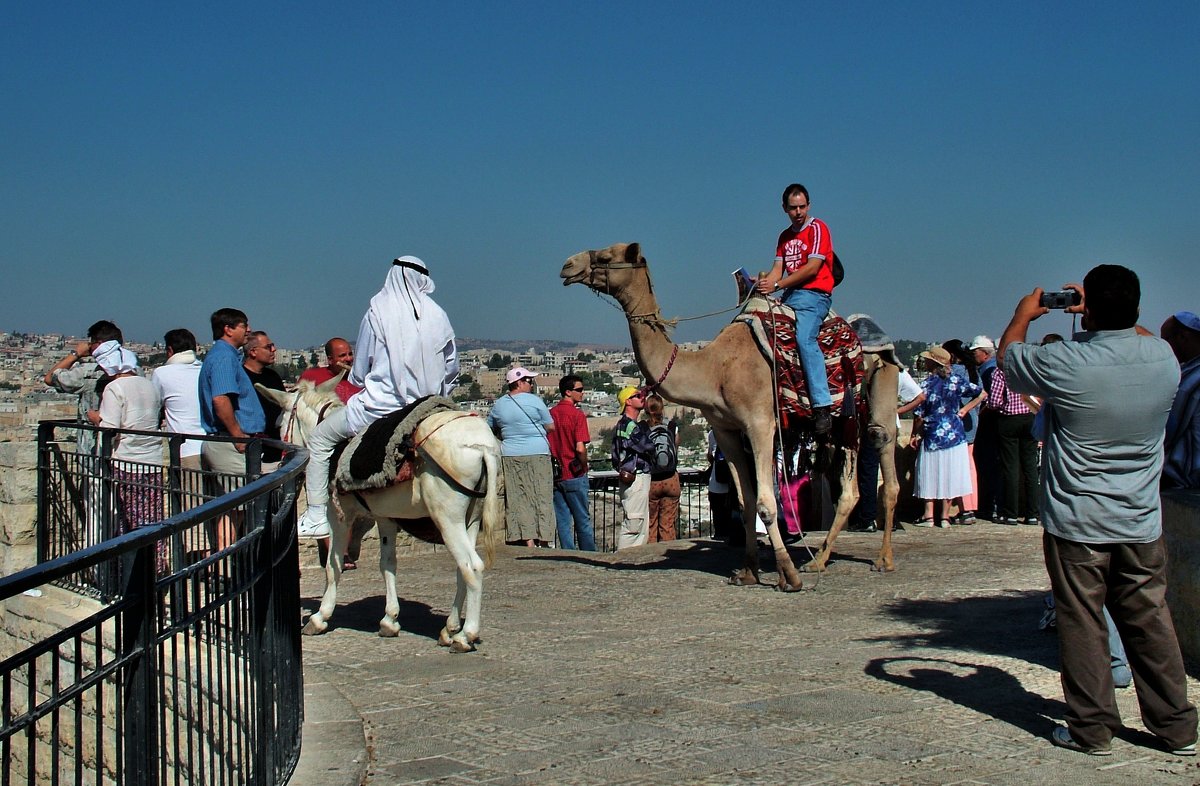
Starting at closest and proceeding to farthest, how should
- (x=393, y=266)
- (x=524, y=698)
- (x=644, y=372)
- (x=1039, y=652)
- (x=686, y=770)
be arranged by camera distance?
(x=686, y=770)
(x=524, y=698)
(x=1039, y=652)
(x=393, y=266)
(x=644, y=372)

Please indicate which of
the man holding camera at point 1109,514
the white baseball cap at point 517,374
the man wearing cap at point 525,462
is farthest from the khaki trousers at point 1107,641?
the white baseball cap at point 517,374

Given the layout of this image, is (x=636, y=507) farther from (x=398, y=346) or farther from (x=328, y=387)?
(x=398, y=346)

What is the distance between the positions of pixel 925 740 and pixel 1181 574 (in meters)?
2.18

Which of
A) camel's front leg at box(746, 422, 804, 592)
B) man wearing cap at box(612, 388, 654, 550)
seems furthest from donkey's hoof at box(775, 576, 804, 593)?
man wearing cap at box(612, 388, 654, 550)

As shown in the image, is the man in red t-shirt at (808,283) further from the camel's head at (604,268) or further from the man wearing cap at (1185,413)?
the man wearing cap at (1185,413)

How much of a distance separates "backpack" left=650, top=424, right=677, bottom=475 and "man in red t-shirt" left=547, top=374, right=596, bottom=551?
2.60 ft

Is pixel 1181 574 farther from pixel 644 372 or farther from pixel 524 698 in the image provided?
pixel 644 372

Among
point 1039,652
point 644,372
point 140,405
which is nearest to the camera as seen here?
point 1039,652

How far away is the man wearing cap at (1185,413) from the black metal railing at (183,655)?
4687 millimetres

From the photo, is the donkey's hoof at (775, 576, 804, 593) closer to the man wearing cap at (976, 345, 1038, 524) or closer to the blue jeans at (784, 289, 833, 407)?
the blue jeans at (784, 289, 833, 407)

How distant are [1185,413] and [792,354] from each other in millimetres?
4180

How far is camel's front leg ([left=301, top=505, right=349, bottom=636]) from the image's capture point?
8797 mm

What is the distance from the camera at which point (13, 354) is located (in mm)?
32969

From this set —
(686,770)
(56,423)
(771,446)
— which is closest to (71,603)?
(56,423)
